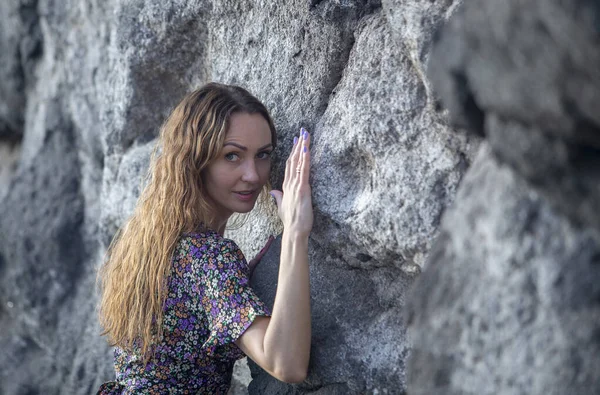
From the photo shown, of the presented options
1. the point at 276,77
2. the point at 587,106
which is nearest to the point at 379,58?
the point at 276,77

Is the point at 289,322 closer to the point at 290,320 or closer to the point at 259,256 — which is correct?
the point at 290,320

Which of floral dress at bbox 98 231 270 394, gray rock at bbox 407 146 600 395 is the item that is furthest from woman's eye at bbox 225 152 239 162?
gray rock at bbox 407 146 600 395

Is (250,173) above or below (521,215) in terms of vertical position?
below

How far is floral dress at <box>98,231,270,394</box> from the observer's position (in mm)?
2248

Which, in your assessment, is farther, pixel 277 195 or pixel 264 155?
pixel 264 155

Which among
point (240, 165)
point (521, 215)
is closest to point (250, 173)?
point (240, 165)

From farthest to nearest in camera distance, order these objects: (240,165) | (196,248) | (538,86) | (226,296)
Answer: (240,165)
(196,248)
(226,296)
(538,86)

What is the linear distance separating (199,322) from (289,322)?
413 mm

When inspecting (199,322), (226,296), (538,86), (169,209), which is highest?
(538,86)

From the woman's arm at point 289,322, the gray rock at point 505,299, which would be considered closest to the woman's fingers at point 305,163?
the woman's arm at point 289,322

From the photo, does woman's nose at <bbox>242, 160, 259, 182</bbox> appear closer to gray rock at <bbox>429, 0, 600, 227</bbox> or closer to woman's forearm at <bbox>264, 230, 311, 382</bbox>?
woman's forearm at <bbox>264, 230, 311, 382</bbox>

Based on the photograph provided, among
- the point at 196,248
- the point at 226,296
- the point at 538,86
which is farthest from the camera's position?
the point at 196,248

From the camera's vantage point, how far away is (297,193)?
7.56 ft

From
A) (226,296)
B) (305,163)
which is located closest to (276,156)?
(305,163)
